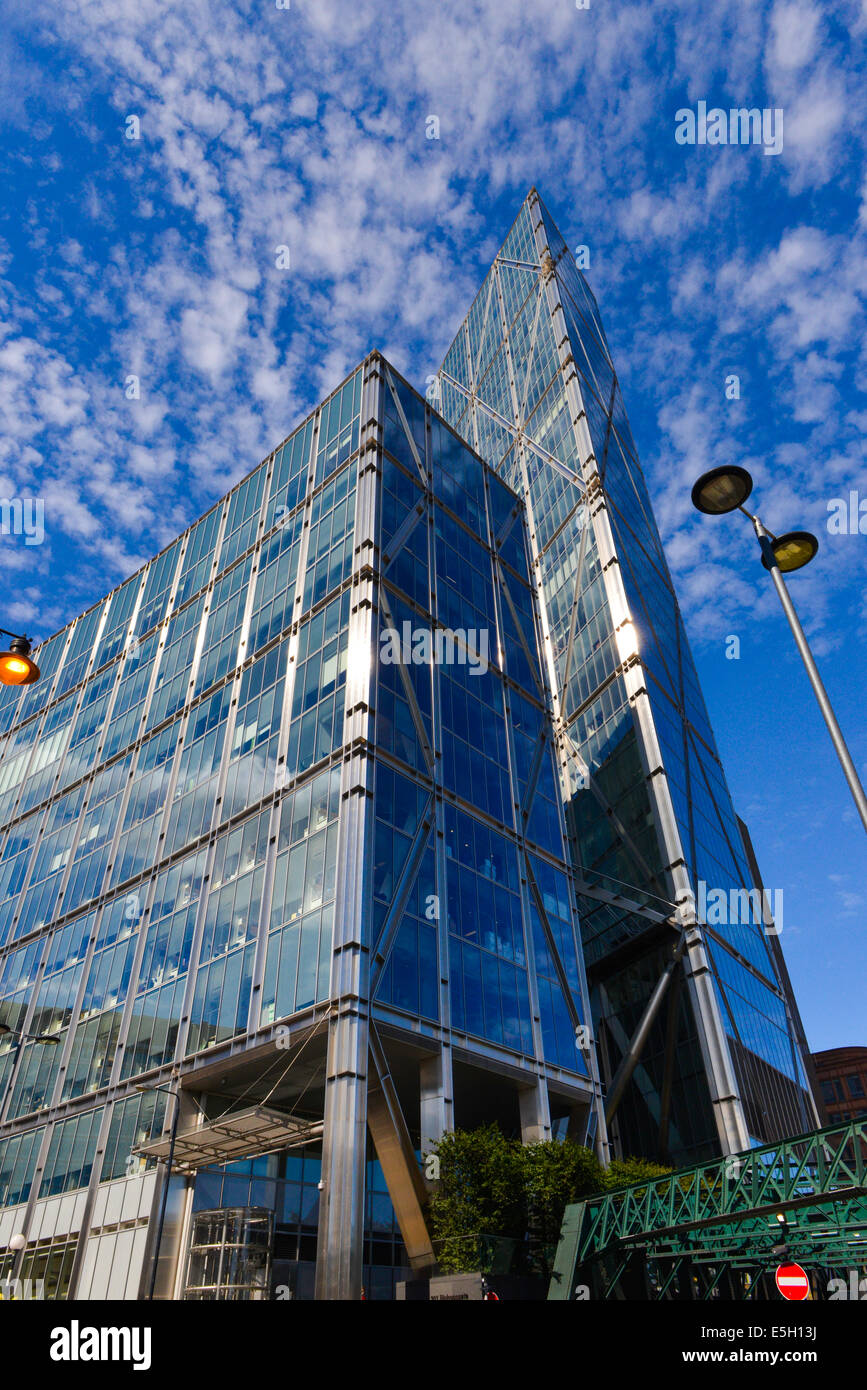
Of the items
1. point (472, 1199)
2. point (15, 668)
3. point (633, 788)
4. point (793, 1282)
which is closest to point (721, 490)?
point (15, 668)

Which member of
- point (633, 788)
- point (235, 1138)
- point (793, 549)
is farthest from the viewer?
point (633, 788)

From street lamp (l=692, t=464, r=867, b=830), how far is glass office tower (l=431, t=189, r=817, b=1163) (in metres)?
40.2

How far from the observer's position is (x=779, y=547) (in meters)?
12.2

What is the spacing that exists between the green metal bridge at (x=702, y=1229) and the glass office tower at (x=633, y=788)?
20.4 m

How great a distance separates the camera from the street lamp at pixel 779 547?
10.7 m

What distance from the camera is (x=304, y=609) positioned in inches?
1781

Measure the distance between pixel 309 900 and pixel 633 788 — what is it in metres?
28.4

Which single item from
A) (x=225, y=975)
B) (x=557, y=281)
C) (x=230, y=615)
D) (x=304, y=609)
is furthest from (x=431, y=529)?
(x=557, y=281)

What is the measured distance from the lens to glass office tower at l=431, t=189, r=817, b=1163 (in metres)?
48.4

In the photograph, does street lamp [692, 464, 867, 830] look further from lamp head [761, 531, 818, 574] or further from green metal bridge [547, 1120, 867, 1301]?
green metal bridge [547, 1120, 867, 1301]

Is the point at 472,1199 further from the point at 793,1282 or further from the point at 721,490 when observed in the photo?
the point at 721,490

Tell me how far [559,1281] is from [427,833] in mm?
17393

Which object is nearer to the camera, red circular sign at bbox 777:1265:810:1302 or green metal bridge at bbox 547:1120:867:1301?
red circular sign at bbox 777:1265:810:1302

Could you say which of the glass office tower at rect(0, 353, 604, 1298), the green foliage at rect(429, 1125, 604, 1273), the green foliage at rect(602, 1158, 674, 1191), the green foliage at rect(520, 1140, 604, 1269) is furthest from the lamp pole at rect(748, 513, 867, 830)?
the green foliage at rect(602, 1158, 674, 1191)
